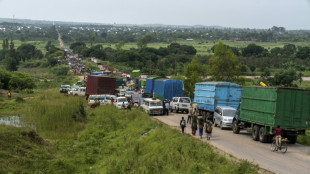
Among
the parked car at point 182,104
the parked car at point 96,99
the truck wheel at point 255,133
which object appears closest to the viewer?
the truck wheel at point 255,133

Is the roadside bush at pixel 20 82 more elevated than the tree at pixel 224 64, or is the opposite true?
the tree at pixel 224 64

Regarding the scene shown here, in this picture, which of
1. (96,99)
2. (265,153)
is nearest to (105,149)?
(265,153)

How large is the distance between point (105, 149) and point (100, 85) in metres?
29.9

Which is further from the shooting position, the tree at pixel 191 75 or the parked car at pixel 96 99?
the tree at pixel 191 75

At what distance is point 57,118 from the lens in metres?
34.2

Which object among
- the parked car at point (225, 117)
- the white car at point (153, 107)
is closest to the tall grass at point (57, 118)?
the white car at point (153, 107)

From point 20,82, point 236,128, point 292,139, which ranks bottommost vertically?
point 20,82

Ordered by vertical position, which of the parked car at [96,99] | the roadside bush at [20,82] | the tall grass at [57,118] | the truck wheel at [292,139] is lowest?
the roadside bush at [20,82]

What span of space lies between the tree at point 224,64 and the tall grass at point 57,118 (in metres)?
20.0

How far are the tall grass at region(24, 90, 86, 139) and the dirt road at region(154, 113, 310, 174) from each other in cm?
1081

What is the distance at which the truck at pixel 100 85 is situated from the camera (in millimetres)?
54562

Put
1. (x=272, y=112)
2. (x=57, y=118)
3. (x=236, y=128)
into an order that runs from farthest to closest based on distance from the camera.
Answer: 1. (x=57, y=118)
2. (x=236, y=128)
3. (x=272, y=112)

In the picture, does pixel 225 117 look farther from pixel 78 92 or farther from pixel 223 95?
pixel 78 92

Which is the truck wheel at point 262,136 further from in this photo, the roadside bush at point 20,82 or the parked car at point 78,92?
the roadside bush at point 20,82
